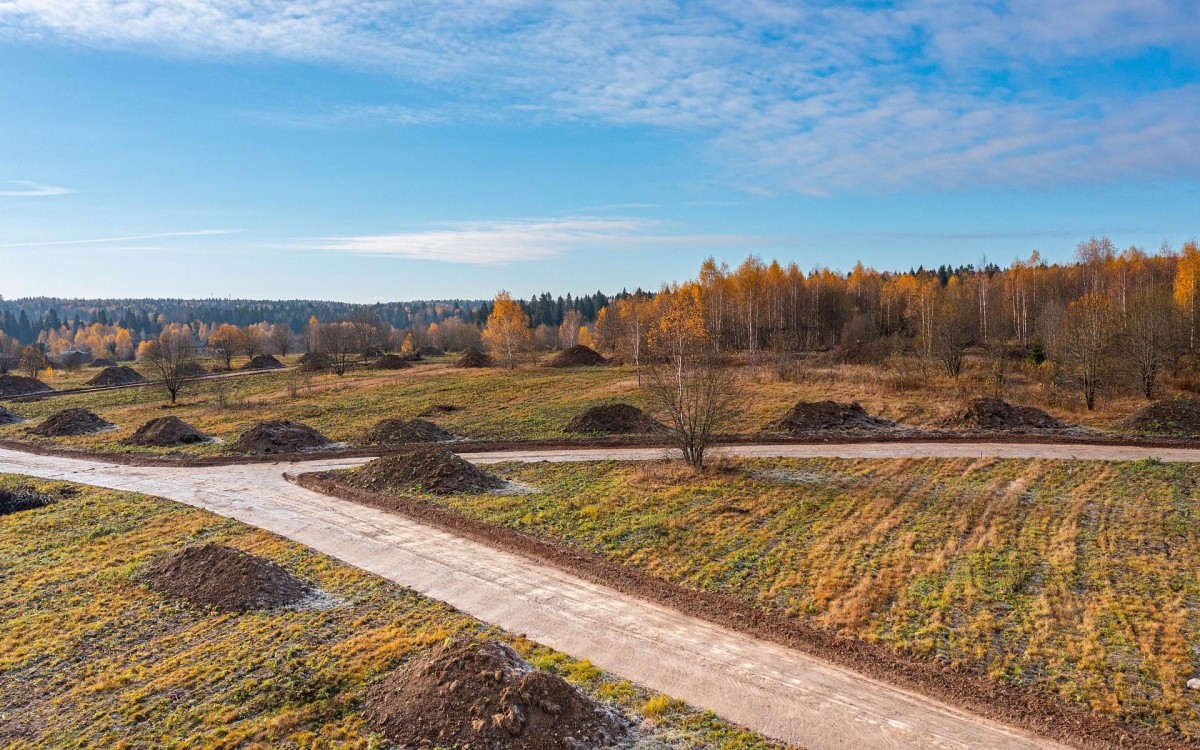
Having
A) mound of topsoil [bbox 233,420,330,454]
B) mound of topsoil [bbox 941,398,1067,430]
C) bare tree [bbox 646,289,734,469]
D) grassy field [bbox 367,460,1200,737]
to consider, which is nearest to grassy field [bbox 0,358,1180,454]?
mound of topsoil [bbox 941,398,1067,430]

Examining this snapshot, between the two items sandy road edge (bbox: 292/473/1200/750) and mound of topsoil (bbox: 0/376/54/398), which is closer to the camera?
sandy road edge (bbox: 292/473/1200/750)

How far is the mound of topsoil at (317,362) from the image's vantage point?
78.6 m

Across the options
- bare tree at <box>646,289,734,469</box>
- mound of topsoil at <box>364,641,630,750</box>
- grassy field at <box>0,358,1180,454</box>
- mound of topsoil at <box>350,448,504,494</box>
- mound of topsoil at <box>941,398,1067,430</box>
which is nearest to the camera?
mound of topsoil at <box>364,641,630,750</box>

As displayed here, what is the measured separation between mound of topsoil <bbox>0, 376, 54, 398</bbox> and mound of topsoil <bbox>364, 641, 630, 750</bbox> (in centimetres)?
7263

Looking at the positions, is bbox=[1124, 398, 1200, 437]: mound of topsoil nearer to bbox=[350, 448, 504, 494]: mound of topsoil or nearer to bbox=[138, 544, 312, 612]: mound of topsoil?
bbox=[350, 448, 504, 494]: mound of topsoil

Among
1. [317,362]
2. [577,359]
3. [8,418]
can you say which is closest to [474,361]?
[577,359]

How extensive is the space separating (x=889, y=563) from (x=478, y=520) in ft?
36.6

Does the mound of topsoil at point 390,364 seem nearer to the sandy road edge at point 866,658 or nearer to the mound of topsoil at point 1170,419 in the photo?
the sandy road edge at point 866,658

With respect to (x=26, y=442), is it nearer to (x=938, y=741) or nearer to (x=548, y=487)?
(x=548, y=487)

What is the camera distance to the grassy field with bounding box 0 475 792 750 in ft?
31.2

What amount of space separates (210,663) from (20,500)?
706 inches

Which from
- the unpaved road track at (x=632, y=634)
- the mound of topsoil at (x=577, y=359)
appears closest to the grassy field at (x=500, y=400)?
the mound of topsoil at (x=577, y=359)

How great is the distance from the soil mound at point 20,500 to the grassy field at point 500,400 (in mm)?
7430

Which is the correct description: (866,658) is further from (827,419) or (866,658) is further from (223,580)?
(827,419)
